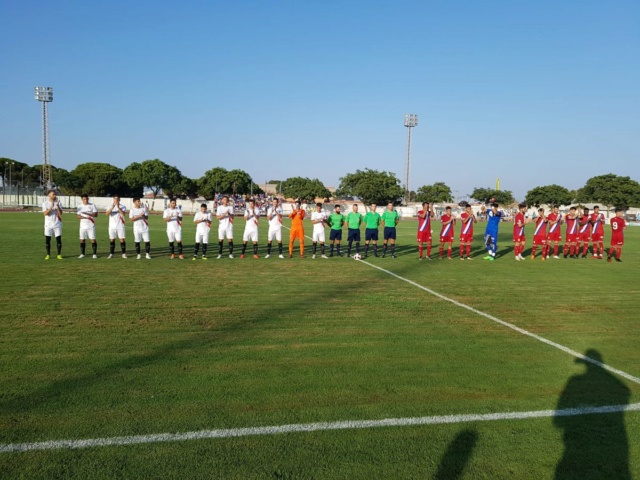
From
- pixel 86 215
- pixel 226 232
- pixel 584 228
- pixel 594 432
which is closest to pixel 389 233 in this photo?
pixel 226 232

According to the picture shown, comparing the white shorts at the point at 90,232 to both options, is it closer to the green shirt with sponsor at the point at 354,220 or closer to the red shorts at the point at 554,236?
the green shirt with sponsor at the point at 354,220

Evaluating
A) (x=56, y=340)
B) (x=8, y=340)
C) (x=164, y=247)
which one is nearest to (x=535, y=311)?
(x=56, y=340)

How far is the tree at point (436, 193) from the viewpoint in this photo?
8594 centimetres

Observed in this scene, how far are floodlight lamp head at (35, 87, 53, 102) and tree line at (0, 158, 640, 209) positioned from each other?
832 inches

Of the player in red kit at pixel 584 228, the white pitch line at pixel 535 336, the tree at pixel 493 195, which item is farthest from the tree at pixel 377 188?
the white pitch line at pixel 535 336

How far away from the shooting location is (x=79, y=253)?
15055 mm

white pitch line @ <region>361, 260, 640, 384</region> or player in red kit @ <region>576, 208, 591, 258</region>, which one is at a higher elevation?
player in red kit @ <region>576, 208, 591, 258</region>

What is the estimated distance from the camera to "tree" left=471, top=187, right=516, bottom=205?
299 ft

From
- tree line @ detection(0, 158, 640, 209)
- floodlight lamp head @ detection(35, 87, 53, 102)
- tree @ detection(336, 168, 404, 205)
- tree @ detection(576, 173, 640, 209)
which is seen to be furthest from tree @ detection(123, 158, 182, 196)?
tree @ detection(576, 173, 640, 209)

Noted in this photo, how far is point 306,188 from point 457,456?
8491 centimetres

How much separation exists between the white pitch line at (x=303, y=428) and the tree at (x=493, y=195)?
288 feet

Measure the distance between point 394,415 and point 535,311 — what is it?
5623mm

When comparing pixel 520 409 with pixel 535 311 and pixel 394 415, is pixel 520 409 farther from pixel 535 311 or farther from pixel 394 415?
pixel 535 311

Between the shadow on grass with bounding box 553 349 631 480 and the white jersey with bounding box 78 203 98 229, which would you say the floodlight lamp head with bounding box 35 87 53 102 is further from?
the shadow on grass with bounding box 553 349 631 480
